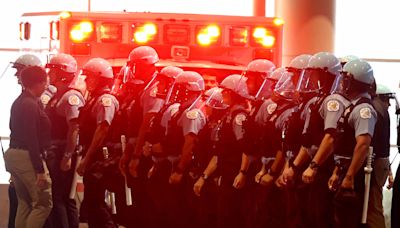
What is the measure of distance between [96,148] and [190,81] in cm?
112

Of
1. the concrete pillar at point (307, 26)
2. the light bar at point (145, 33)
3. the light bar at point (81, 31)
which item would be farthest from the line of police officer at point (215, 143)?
the concrete pillar at point (307, 26)

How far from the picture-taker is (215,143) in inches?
349

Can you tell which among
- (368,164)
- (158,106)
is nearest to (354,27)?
(158,106)

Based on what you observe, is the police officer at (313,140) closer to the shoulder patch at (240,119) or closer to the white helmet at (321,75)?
the white helmet at (321,75)

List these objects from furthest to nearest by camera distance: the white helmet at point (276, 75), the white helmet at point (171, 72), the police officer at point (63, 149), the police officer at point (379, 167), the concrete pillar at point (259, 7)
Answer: the concrete pillar at point (259, 7), the white helmet at point (171, 72), the police officer at point (63, 149), the white helmet at point (276, 75), the police officer at point (379, 167)

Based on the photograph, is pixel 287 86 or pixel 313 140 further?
pixel 287 86

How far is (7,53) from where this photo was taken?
1448 centimetres

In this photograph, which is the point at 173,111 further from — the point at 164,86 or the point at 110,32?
the point at 110,32

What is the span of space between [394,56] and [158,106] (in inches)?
236

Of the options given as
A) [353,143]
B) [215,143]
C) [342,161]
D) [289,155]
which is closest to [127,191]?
[215,143]

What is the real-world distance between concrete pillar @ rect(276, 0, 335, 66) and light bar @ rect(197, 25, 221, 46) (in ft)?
12.6

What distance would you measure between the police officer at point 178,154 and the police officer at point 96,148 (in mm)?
501

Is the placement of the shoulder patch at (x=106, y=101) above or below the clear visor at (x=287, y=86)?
below

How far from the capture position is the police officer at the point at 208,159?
29.4 feet
